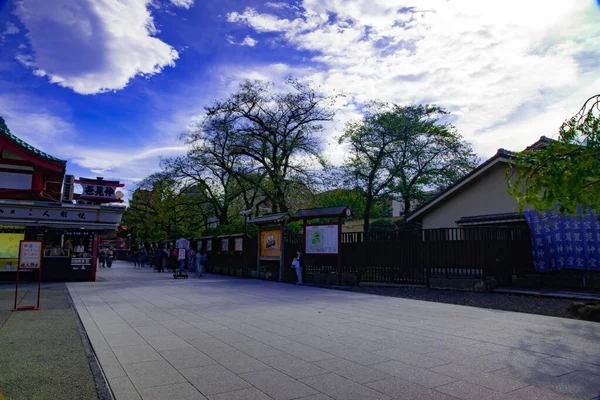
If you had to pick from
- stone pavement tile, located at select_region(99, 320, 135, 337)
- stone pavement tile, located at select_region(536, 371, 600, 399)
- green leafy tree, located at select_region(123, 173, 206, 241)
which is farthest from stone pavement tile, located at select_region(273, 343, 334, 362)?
green leafy tree, located at select_region(123, 173, 206, 241)

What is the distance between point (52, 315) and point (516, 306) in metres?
11.8

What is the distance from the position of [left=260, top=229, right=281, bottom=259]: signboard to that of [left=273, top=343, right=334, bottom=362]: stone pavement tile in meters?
13.9

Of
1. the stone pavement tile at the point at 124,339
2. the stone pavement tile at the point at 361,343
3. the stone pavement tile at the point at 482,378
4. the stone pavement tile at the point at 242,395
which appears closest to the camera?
the stone pavement tile at the point at 242,395

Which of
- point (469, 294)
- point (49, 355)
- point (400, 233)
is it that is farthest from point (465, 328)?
point (400, 233)

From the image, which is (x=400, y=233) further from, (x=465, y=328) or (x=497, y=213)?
(x=465, y=328)

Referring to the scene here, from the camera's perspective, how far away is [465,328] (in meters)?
8.08

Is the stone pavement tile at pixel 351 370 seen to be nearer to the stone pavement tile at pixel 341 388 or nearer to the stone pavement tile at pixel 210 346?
the stone pavement tile at pixel 341 388

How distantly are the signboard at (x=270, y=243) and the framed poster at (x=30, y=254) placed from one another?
1129 centimetres

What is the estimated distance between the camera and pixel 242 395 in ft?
14.5

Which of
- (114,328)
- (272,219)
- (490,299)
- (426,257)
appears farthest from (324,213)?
(114,328)

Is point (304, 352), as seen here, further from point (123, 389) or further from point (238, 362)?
point (123, 389)

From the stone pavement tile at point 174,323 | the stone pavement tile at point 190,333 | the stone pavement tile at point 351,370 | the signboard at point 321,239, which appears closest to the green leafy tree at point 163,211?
the signboard at point 321,239

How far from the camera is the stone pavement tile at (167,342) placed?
6.57 metres

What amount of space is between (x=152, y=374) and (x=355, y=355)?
2.82m
